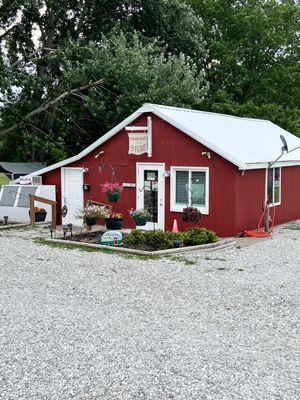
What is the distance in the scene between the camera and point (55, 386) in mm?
5184

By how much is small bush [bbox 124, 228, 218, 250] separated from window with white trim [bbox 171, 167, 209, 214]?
2017 millimetres

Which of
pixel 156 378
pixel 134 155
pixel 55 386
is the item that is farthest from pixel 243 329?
pixel 134 155

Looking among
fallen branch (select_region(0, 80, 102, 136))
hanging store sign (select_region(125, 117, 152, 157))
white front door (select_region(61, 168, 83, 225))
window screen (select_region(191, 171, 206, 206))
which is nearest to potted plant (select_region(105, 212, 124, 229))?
window screen (select_region(191, 171, 206, 206))

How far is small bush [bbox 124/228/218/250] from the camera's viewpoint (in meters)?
13.0

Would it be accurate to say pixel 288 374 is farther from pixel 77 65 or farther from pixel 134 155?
pixel 77 65

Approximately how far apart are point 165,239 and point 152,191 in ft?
12.5

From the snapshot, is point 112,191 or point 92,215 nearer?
point 92,215

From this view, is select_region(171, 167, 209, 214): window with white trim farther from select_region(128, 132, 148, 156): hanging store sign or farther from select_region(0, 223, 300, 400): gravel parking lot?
select_region(0, 223, 300, 400): gravel parking lot

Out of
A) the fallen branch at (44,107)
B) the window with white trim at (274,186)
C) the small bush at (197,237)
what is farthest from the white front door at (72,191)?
the window with white trim at (274,186)

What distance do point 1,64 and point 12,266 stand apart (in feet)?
42.9

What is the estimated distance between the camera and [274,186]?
58.1 feet

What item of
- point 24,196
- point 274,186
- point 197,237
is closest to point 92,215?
point 197,237

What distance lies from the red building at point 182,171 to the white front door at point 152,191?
0.03 meters

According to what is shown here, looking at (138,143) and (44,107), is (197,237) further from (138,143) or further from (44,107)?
(44,107)
